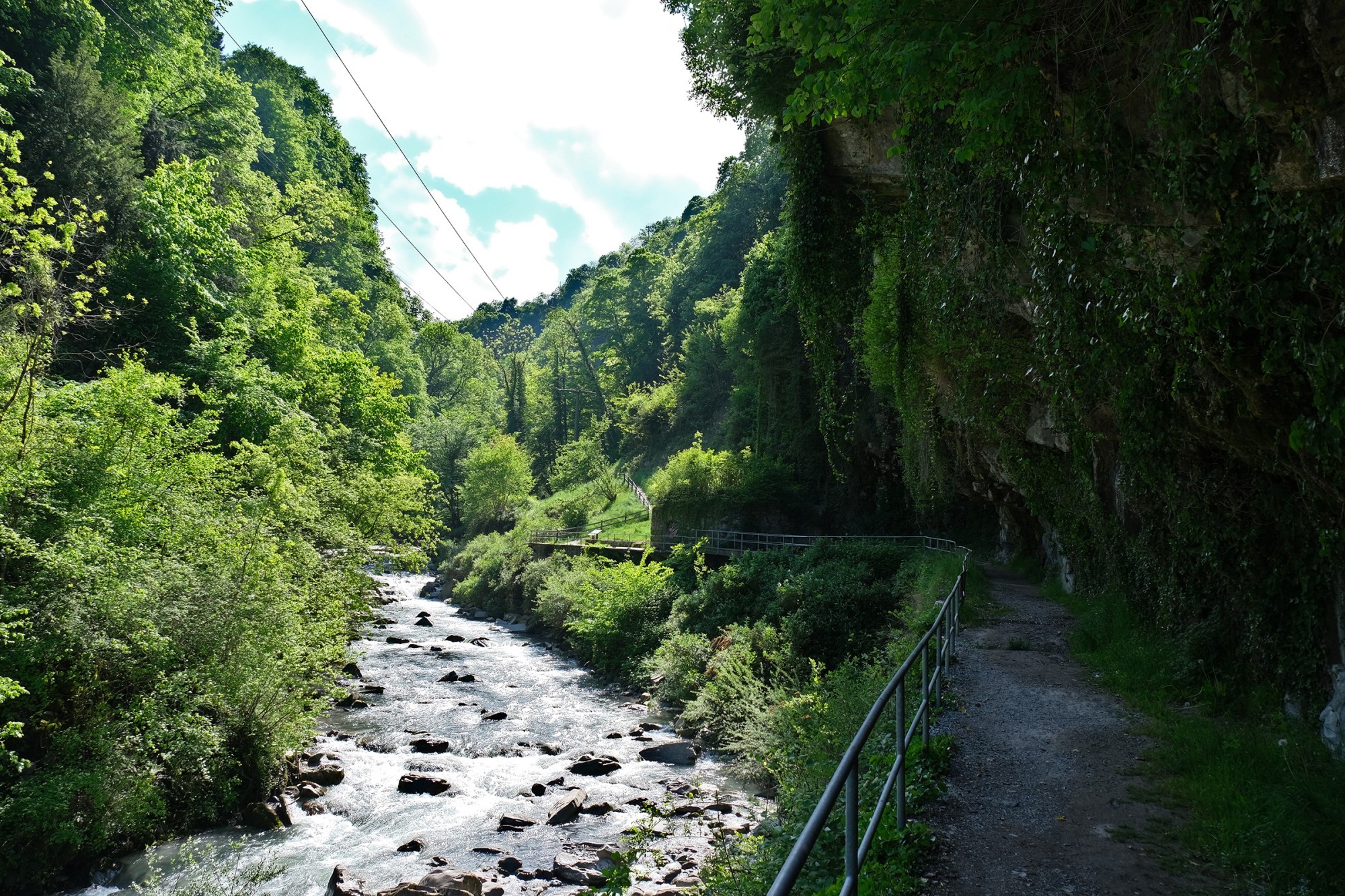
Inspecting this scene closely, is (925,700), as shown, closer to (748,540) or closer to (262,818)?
(262,818)

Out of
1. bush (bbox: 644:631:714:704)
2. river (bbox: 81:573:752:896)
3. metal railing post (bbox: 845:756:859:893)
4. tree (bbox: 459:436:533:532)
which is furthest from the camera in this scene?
tree (bbox: 459:436:533:532)

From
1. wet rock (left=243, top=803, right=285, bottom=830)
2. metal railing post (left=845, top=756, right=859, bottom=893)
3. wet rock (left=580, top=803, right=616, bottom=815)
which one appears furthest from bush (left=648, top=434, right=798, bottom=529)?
metal railing post (left=845, top=756, right=859, bottom=893)

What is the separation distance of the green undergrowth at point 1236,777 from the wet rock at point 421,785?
10542 millimetres

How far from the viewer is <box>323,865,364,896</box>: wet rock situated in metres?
8.77

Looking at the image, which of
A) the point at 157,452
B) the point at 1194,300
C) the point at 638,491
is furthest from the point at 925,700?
the point at 638,491

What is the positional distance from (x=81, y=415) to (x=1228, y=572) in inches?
599

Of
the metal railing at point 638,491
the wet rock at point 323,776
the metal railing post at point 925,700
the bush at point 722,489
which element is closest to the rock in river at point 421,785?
the wet rock at point 323,776

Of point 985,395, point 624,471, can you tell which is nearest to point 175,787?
point 985,395

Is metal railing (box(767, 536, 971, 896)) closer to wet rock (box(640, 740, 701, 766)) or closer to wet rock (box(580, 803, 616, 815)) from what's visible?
wet rock (box(580, 803, 616, 815))

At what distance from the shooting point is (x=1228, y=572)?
296 inches

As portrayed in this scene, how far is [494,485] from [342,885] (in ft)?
147

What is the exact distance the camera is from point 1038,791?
5.79 m

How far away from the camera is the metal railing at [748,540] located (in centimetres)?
2620

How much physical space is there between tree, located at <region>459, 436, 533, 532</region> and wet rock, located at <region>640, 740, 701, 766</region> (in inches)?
1545
